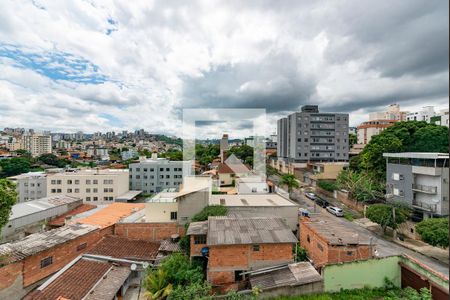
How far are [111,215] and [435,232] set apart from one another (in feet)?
61.4

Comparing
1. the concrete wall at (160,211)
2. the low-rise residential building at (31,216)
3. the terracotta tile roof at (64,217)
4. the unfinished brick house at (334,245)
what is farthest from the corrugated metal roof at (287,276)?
the low-rise residential building at (31,216)

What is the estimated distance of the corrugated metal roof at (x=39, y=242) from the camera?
29.7 feet

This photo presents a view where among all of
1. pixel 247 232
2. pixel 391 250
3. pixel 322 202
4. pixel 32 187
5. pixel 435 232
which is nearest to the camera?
pixel 247 232

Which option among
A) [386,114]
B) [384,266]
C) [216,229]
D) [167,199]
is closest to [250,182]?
[167,199]

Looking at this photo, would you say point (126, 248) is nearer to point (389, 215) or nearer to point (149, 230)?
point (149, 230)

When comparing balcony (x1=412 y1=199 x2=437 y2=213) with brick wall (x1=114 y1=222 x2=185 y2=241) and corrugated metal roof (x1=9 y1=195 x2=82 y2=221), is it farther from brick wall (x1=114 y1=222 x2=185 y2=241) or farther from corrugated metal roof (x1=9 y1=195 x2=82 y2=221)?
corrugated metal roof (x1=9 y1=195 x2=82 y2=221)

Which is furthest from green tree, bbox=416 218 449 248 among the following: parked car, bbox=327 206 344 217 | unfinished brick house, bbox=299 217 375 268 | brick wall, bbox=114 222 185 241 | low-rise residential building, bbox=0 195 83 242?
low-rise residential building, bbox=0 195 83 242

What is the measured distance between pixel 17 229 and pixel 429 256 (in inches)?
1002

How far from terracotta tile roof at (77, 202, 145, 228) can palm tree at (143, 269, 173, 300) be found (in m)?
6.36

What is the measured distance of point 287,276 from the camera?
773cm

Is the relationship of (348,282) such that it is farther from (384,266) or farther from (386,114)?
(386,114)

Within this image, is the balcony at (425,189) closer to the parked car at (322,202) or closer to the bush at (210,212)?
the parked car at (322,202)

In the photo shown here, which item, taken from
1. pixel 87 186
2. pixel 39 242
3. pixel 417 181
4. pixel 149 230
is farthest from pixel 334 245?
pixel 87 186

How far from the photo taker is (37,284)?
31.1ft
